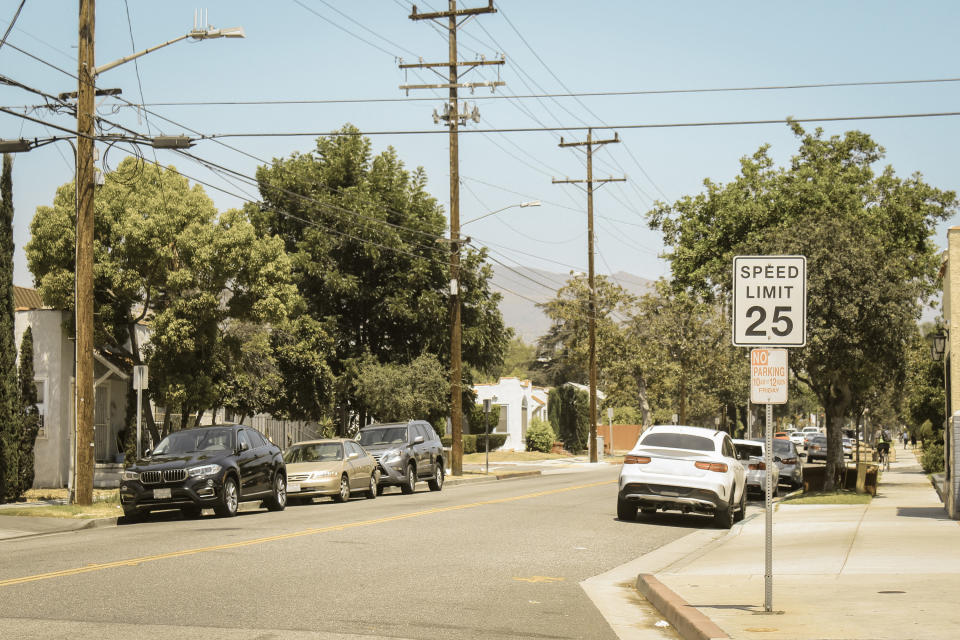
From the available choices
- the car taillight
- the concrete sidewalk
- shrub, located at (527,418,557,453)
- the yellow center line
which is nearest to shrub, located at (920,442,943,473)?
the concrete sidewalk

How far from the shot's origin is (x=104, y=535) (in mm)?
17625

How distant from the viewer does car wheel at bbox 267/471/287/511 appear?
2317cm

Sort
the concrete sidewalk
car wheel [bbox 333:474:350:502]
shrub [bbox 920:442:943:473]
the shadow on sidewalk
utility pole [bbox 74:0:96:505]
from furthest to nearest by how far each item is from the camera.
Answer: shrub [bbox 920:442:943:473], car wheel [bbox 333:474:350:502], utility pole [bbox 74:0:96:505], the shadow on sidewalk, the concrete sidewalk

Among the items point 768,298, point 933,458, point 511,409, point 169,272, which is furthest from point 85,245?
point 511,409

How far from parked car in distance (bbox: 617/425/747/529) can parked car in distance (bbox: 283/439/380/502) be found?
7535 millimetres

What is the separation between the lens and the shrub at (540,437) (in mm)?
67812

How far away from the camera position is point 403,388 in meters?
43.8

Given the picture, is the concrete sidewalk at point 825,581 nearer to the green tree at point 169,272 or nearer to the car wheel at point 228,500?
the car wheel at point 228,500

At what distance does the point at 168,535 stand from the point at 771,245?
15394 mm

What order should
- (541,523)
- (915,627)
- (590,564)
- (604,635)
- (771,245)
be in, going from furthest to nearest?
(771,245) < (541,523) < (590,564) < (604,635) < (915,627)

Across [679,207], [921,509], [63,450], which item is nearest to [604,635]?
[921,509]

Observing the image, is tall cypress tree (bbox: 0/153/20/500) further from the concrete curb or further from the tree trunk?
the tree trunk

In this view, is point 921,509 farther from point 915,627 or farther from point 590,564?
point 915,627

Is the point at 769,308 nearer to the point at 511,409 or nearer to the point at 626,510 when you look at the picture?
the point at 626,510
